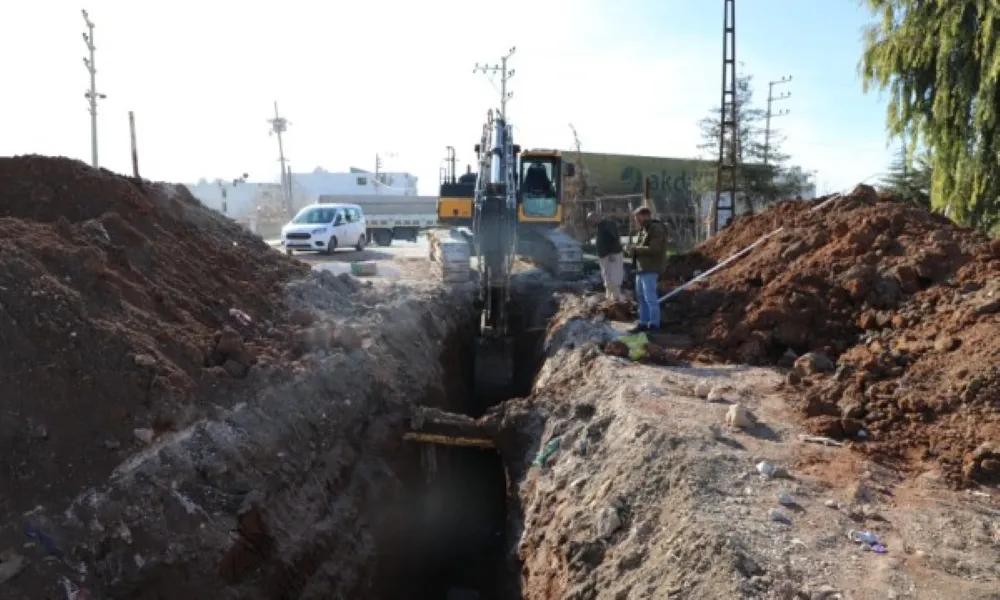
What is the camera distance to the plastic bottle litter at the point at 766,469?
5363mm

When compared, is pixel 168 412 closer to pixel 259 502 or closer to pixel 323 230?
pixel 259 502

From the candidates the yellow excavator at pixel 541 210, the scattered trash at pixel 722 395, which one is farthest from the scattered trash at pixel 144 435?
the yellow excavator at pixel 541 210

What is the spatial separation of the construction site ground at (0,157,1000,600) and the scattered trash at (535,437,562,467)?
0.02 m

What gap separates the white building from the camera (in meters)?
69.2

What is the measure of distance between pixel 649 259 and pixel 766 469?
4.97 meters

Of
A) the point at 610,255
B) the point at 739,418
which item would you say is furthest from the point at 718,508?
the point at 610,255

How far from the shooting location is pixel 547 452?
7480 millimetres

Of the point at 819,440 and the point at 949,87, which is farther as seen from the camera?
the point at 949,87

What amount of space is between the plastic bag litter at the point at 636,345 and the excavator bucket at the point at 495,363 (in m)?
3.22

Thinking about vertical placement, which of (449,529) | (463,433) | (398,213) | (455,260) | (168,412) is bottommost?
(449,529)

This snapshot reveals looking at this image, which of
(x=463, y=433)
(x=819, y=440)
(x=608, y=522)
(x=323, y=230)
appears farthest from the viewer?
(x=323, y=230)

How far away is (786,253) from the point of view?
10.6m

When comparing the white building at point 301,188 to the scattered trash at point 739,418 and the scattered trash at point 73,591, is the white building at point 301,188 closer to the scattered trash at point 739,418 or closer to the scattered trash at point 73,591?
the scattered trash at point 739,418

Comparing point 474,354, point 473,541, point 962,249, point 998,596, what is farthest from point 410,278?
point 998,596
